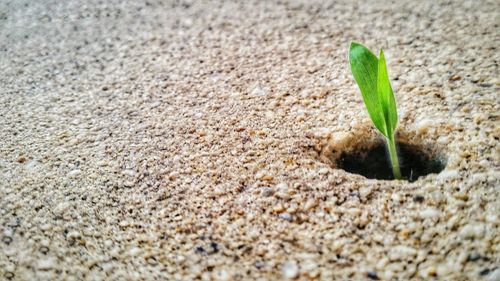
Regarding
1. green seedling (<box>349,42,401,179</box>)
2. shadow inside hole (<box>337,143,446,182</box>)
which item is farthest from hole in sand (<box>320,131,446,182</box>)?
A: green seedling (<box>349,42,401,179</box>)

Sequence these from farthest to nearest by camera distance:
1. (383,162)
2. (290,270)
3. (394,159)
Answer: (383,162) → (394,159) → (290,270)

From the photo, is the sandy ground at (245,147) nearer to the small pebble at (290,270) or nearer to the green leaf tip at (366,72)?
the small pebble at (290,270)

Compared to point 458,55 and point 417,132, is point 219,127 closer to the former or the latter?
point 417,132

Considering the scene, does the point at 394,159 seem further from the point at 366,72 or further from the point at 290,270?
the point at 290,270

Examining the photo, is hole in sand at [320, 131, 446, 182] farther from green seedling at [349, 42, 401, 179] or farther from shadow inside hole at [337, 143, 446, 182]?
green seedling at [349, 42, 401, 179]

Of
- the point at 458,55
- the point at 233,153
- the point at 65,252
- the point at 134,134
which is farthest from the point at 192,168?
the point at 458,55

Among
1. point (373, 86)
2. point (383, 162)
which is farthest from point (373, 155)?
point (373, 86)
